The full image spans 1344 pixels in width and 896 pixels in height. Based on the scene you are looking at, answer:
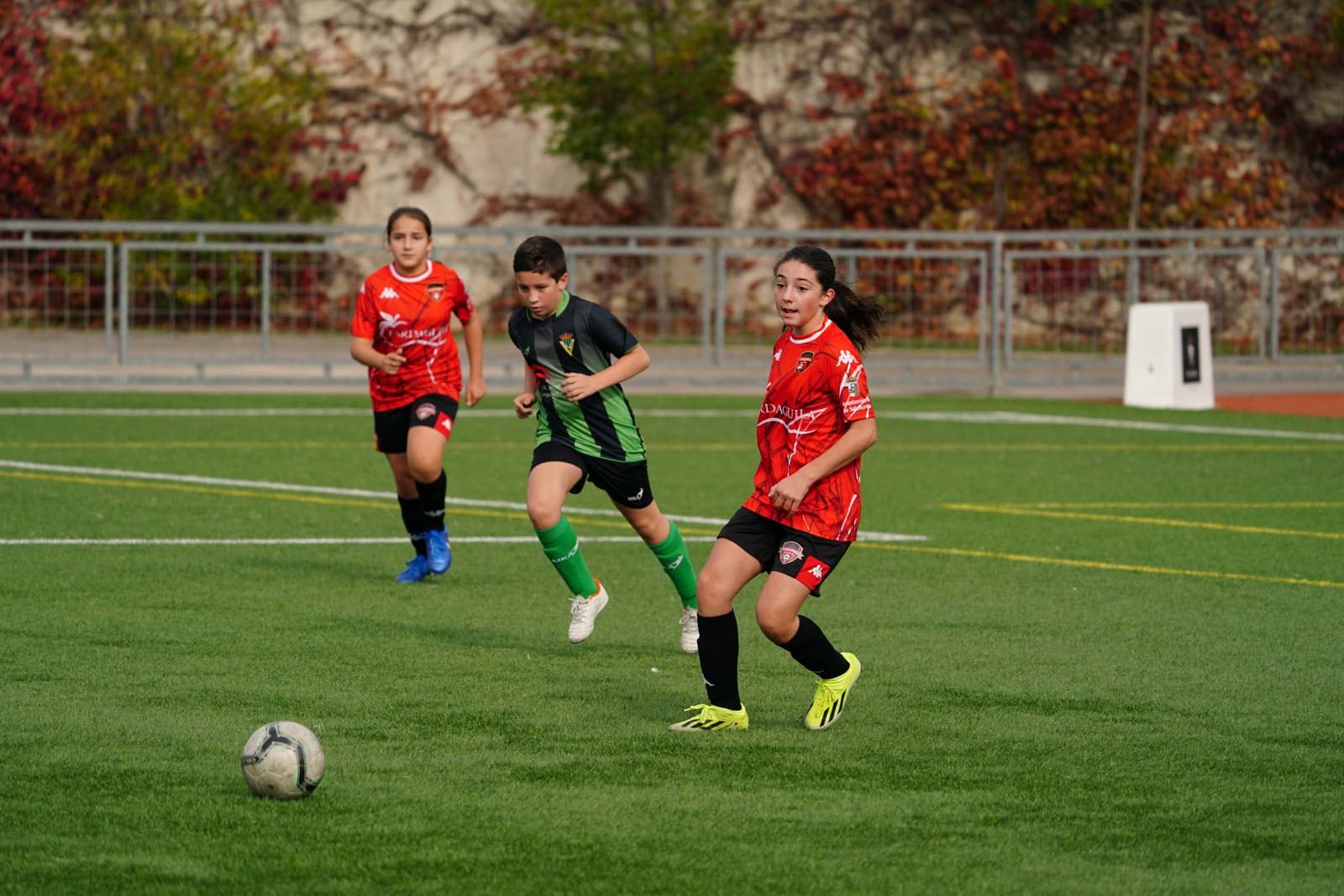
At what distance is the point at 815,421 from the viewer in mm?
6613

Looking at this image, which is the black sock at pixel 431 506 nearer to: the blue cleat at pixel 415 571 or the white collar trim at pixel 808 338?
the blue cleat at pixel 415 571

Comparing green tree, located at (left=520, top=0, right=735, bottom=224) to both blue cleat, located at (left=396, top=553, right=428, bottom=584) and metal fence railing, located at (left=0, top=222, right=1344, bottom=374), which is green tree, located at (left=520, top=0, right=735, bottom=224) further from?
blue cleat, located at (left=396, top=553, right=428, bottom=584)

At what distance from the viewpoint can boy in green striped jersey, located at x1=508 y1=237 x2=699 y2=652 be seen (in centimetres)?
821

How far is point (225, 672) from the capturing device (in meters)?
7.41

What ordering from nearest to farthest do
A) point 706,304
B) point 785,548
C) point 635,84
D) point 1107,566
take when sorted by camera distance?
point 785,548, point 1107,566, point 706,304, point 635,84

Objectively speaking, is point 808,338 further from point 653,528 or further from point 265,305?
point 265,305

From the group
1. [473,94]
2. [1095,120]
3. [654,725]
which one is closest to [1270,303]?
[1095,120]

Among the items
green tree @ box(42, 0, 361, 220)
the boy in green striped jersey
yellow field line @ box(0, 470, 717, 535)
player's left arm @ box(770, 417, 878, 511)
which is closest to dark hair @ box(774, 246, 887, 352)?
player's left arm @ box(770, 417, 878, 511)

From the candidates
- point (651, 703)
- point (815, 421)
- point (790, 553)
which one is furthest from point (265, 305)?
point (790, 553)

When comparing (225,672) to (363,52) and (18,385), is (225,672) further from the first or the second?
(363,52)

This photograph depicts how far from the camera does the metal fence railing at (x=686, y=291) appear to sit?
2188 centimetres

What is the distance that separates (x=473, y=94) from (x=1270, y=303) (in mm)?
14227

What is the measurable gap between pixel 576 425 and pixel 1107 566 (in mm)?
3439

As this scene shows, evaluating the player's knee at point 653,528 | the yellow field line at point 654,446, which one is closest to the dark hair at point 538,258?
the player's knee at point 653,528
